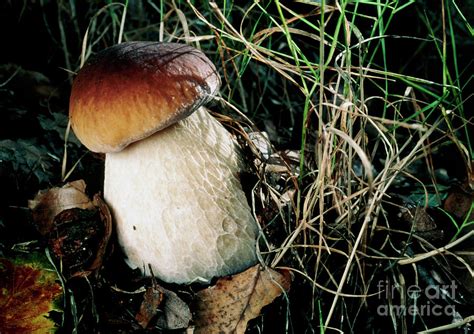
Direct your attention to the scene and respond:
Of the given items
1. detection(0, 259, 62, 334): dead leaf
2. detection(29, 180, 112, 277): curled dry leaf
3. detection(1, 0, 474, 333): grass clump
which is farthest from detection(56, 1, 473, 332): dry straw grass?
detection(0, 259, 62, 334): dead leaf

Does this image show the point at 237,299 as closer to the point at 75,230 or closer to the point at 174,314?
the point at 174,314

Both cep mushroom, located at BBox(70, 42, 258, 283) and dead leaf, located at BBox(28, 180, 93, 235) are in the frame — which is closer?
cep mushroom, located at BBox(70, 42, 258, 283)

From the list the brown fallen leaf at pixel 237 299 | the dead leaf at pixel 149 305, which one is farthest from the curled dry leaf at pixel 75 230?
the brown fallen leaf at pixel 237 299

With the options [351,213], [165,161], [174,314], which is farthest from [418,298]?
[165,161]

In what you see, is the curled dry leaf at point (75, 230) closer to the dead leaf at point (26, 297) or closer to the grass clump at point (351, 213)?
the dead leaf at point (26, 297)

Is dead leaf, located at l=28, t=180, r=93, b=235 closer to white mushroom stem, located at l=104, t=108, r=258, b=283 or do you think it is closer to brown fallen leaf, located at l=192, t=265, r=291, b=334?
white mushroom stem, located at l=104, t=108, r=258, b=283
